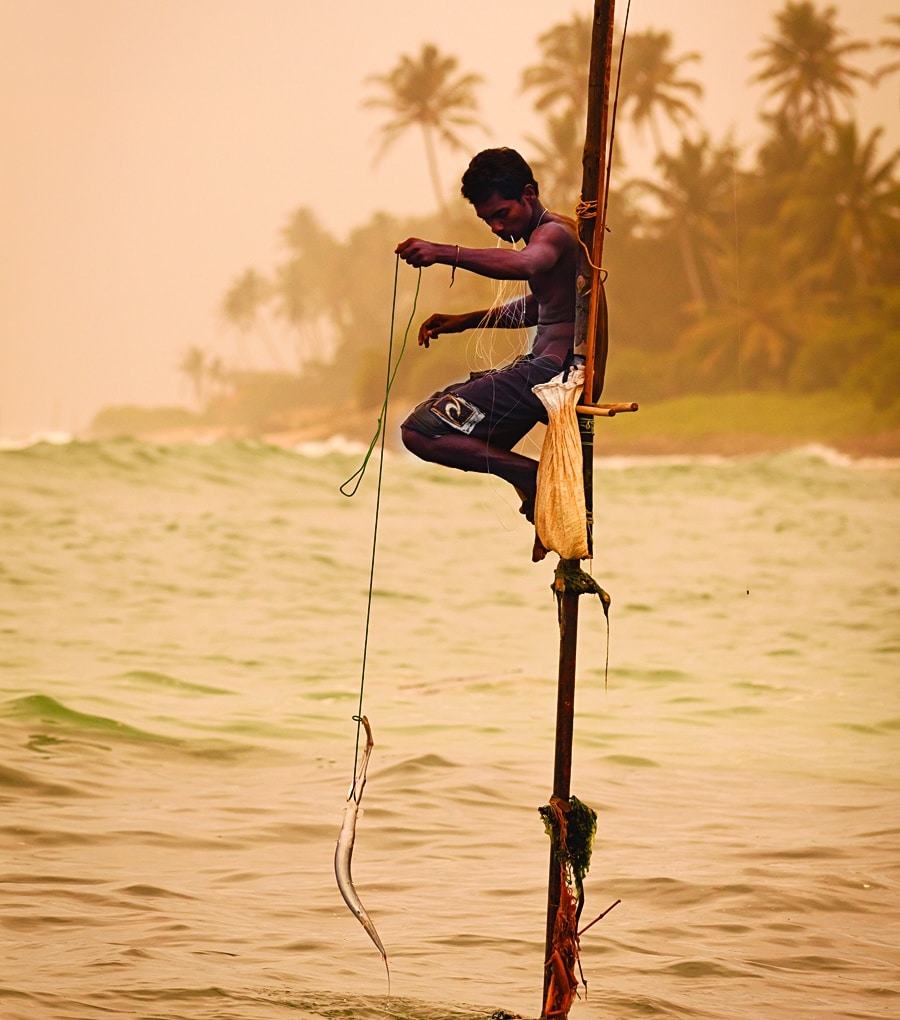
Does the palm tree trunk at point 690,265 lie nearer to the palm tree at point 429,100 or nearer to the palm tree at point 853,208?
the palm tree at point 853,208

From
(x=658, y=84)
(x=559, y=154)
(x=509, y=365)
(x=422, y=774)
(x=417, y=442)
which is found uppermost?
(x=658, y=84)

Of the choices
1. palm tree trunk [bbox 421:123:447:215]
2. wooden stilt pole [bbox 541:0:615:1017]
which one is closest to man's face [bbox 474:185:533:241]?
wooden stilt pole [bbox 541:0:615:1017]

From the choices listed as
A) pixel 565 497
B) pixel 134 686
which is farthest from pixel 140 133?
pixel 565 497

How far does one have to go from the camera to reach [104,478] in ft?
70.2

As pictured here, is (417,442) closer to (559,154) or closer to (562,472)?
(562,472)

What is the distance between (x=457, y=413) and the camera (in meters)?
3.34

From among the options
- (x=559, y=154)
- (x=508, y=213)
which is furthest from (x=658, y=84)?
(x=508, y=213)

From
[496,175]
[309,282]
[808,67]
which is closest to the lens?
[496,175]

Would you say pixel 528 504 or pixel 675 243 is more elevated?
pixel 675 243

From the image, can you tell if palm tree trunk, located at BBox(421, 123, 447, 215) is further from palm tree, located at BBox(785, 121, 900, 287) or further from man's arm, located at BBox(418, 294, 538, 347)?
man's arm, located at BBox(418, 294, 538, 347)

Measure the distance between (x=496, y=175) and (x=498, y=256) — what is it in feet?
0.71

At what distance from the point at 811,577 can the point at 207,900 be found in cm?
1355

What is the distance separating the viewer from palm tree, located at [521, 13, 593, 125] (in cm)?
2883

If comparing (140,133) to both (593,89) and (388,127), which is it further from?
(593,89)
